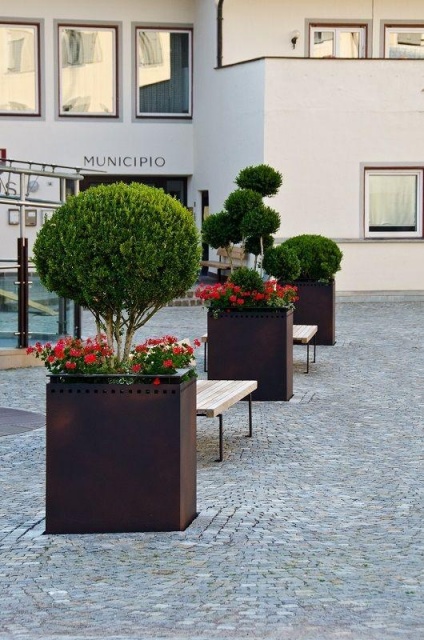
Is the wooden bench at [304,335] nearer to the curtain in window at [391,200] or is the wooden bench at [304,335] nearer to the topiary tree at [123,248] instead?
the topiary tree at [123,248]

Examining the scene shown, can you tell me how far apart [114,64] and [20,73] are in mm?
2173

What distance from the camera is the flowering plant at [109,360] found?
7.96 meters

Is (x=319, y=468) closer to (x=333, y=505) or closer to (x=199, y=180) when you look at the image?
(x=333, y=505)

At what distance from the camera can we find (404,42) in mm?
31547

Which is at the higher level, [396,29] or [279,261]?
[396,29]

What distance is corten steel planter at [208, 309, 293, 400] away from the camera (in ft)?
45.7

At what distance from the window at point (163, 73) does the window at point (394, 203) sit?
5971mm

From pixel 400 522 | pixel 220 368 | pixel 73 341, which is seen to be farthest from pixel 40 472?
pixel 220 368

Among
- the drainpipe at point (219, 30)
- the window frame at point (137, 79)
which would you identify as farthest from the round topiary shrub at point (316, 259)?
the window frame at point (137, 79)

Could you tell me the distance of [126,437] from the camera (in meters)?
7.82

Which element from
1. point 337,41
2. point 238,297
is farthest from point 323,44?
point 238,297

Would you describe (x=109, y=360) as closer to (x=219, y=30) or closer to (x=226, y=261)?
(x=226, y=261)

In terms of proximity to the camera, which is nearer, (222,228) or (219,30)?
(222,228)

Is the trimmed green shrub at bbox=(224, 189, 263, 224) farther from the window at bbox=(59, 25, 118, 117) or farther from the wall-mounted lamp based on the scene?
the window at bbox=(59, 25, 118, 117)
